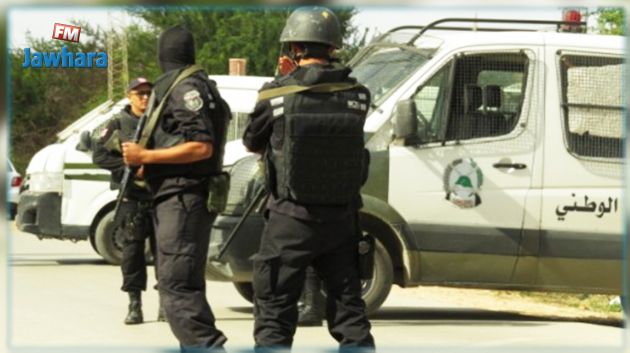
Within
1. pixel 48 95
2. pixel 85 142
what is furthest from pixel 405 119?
pixel 85 142

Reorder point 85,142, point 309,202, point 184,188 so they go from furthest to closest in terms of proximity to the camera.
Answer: point 85,142 < point 184,188 < point 309,202

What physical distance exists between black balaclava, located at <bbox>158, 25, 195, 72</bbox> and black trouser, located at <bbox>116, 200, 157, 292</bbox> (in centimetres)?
185

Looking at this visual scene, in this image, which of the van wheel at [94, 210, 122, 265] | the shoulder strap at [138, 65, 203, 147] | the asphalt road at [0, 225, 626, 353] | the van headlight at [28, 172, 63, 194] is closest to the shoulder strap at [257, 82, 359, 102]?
the shoulder strap at [138, 65, 203, 147]

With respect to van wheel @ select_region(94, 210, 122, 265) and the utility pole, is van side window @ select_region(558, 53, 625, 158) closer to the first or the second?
the utility pole

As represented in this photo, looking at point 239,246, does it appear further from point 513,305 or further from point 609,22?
point 609,22

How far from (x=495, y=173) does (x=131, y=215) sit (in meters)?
2.55

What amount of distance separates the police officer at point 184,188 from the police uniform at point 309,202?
1.02 ft

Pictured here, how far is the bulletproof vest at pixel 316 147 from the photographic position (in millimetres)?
7531

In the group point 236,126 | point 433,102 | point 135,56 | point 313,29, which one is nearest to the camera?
point 313,29

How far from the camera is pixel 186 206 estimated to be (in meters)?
7.84

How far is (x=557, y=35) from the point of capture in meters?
11.0

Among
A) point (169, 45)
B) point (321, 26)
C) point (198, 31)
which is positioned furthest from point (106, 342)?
point (198, 31)

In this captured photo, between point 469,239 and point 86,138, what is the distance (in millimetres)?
6106

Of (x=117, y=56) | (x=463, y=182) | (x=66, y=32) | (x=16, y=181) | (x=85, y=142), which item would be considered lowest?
(x=16, y=181)
